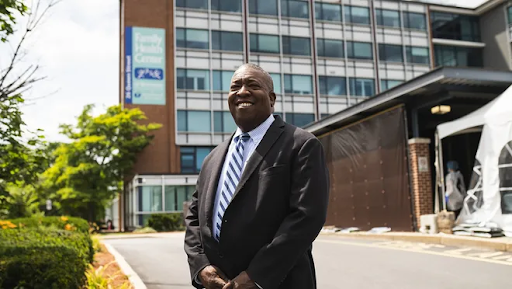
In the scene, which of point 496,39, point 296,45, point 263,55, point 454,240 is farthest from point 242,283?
point 496,39

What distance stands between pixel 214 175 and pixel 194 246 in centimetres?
41

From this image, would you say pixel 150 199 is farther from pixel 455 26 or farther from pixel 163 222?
pixel 455 26

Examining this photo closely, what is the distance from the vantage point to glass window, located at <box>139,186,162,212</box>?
36231 millimetres

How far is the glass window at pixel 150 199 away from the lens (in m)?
36.2

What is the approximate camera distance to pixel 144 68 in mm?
39438

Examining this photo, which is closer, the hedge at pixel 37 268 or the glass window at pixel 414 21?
the hedge at pixel 37 268

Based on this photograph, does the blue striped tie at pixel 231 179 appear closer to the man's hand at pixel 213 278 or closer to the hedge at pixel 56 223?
the man's hand at pixel 213 278

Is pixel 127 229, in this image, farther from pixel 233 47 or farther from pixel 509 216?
pixel 509 216

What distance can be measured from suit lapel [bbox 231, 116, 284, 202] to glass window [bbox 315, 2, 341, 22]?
4253cm

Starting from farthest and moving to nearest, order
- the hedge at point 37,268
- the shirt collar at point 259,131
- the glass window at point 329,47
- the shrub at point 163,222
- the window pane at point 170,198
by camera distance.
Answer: the glass window at point 329,47 → the window pane at point 170,198 → the shrub at point 163,222 → the hedge at point 37,268 → the shirt collar at point 259,131

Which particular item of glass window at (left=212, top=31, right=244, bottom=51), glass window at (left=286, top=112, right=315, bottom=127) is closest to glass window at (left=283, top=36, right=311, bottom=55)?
glass window at (left=212, top=31, right=244, bottom=51)

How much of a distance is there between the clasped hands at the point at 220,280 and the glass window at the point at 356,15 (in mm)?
43897

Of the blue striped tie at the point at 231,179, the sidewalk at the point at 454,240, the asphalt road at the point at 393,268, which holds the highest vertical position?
the blue striped tie at the point at 231,179

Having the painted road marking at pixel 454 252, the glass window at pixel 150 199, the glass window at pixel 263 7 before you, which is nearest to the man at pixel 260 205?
the painted road marking at pixel 454 252
